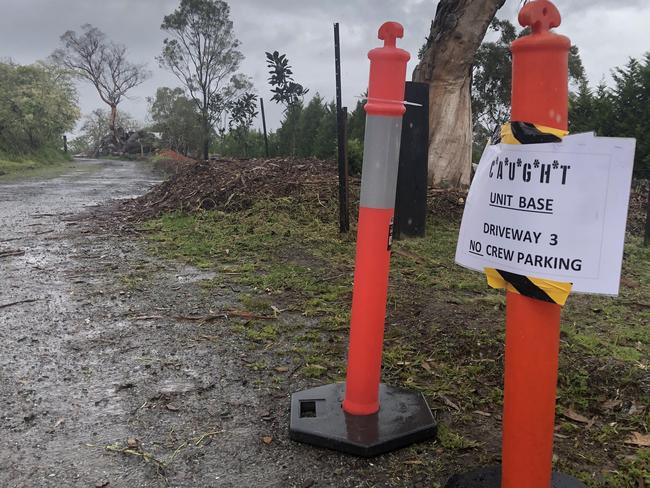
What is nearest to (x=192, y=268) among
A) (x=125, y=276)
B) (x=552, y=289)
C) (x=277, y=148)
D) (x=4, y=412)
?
(x=125, y=276)

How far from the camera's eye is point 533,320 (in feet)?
5.16

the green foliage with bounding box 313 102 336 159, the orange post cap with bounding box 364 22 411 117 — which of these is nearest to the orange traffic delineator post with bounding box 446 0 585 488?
the orange post cap with bounding box 364 22 411 117

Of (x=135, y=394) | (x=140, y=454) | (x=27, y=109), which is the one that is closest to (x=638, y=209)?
(x=135, y=394)

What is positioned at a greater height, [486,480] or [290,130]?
[290,130]

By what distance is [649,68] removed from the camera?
10.7 metres

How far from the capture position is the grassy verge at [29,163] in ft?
64.8

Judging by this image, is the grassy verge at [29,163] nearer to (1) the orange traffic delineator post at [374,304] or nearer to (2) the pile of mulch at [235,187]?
(2) the pile of mulch at [235,187]

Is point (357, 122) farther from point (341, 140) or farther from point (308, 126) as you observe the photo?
point (341, 140)

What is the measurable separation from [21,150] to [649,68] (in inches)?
1013

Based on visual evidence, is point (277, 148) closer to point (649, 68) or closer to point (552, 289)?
point (649, 68)

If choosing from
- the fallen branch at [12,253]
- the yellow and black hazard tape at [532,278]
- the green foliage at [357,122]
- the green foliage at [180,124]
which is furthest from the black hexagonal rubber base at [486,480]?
the green foliage at [180,124]

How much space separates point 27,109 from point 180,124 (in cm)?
713

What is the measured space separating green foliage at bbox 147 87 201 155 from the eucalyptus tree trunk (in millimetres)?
20913

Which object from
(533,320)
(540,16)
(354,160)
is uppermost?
(540,16)
